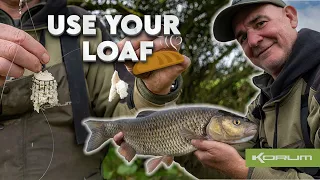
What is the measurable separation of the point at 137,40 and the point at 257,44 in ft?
1.21

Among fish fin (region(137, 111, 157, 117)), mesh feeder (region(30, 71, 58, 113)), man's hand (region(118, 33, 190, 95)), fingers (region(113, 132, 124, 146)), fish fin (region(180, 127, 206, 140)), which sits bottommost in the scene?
fingers (region(113, 132, 124, 146))

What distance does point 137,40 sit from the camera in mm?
1818

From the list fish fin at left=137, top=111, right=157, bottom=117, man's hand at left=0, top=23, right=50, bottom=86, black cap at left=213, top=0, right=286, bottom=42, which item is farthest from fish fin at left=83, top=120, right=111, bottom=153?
black cap at left=213, top=0, right=286, bottom=42

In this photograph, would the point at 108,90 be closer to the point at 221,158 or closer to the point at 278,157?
the point at 221,158

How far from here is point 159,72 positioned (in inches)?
70.2

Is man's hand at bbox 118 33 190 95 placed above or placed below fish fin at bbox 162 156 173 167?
above

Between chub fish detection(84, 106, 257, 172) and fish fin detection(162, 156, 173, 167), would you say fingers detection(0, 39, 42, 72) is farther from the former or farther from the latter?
fish fin detection(162, 156, 173, 167)

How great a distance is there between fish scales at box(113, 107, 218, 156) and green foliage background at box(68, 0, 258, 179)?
0.09 metres

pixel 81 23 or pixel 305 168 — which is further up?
pixel 81 23

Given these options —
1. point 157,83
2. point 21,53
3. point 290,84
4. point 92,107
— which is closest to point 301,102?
point 290,84

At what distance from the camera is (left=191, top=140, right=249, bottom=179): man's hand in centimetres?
177

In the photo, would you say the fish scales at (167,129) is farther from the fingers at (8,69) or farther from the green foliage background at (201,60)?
the fingers at (8,69)

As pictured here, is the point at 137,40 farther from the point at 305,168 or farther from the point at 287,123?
the point at 305,168

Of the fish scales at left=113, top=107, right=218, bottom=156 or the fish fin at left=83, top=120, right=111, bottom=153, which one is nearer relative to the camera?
the fish scales at left=113, top=107, right=218, bottom=156
